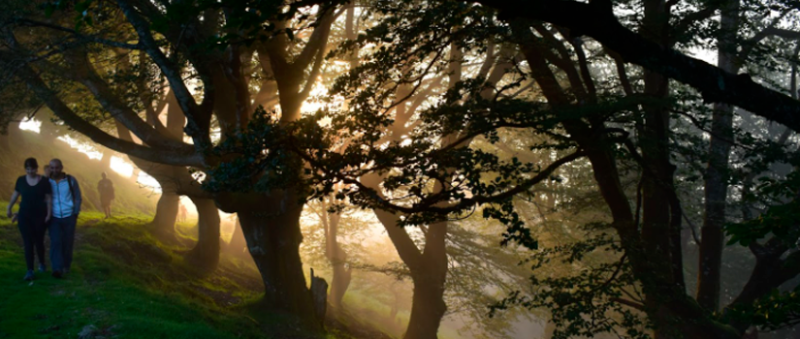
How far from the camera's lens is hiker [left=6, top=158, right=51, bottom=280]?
998 cm

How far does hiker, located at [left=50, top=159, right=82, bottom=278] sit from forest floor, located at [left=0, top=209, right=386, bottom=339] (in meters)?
0.54

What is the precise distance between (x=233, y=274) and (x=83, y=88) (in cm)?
806

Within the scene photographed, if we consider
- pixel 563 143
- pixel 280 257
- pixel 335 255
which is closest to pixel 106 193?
pixel 335 255

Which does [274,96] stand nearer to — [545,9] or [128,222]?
[128,222]

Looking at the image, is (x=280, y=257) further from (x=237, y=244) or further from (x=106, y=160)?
(x=106, y=160)

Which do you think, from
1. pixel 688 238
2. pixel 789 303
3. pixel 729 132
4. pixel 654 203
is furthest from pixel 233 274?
pixel 688 238

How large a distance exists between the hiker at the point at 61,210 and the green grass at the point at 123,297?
1.79 feet

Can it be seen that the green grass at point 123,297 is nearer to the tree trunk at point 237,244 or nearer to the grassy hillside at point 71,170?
the grassy hillside at point 71,170

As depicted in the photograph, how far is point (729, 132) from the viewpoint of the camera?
9875 millimetres

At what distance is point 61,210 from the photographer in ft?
33.8

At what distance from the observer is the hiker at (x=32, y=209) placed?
9.98 metres

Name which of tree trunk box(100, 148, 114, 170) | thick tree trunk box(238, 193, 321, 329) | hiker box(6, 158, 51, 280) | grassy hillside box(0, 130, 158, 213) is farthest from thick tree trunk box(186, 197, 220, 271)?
tree trunk box(100, 148, 114, 170)

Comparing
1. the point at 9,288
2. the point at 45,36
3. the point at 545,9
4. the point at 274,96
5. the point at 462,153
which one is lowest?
the point at 9,288

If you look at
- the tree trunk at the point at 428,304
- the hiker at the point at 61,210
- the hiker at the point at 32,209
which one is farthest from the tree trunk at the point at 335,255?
the hiker at the point at 32,209
